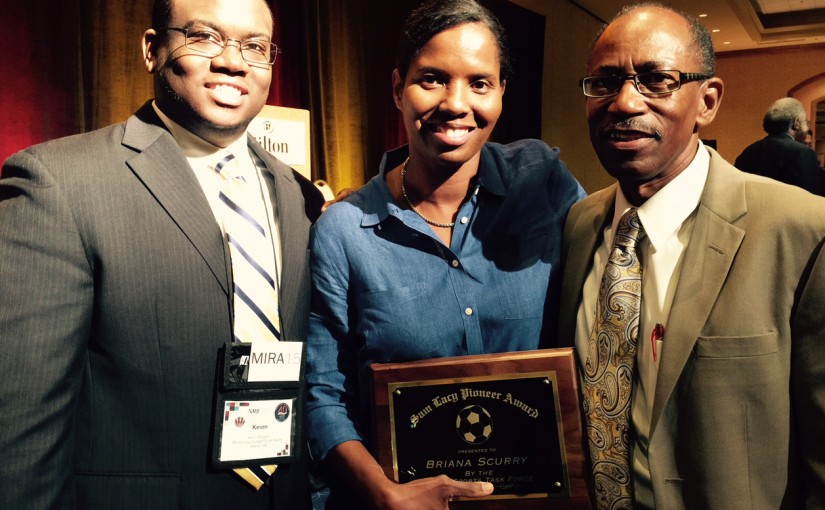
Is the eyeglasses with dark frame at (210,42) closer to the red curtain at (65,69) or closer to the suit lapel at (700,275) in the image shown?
the suit lapel at (700,275)

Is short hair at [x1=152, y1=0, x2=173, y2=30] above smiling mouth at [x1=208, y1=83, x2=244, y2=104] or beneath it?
above

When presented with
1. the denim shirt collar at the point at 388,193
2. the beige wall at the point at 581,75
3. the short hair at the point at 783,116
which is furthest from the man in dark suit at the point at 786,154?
the denim shirt collar at the point at 388,193

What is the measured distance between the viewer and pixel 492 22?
1.74 m

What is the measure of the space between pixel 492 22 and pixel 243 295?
94cm

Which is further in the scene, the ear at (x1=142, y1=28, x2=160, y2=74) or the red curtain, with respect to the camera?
the red curtain

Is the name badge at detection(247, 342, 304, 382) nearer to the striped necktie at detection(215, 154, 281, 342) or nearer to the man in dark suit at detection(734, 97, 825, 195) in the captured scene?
the striped necktie at detection(215, 154, 281, 342)

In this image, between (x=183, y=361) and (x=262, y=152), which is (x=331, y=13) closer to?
(x=262, y=152)

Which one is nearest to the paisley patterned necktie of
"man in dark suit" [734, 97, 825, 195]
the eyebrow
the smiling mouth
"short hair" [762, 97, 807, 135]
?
the eyebrow

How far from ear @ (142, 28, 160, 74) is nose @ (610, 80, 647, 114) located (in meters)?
1.09

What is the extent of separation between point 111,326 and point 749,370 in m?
1.31

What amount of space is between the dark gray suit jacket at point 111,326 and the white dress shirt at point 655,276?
0.84m

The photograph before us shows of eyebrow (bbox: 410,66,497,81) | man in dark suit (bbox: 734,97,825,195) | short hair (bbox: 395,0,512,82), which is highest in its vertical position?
man in dark suit (bbox: 734,97,825,195)

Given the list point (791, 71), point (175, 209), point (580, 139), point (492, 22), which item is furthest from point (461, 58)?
point (791, 71)

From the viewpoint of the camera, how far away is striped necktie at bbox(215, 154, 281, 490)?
156cm
